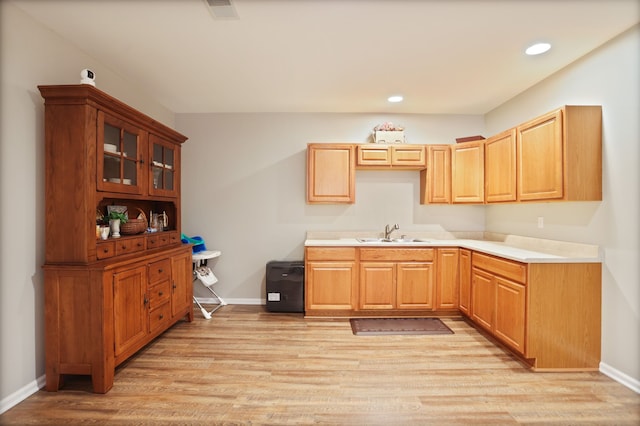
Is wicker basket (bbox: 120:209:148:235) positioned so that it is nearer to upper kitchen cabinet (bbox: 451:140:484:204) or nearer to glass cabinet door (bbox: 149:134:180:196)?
glass cabinet door (bbox: 149:134:180:196)

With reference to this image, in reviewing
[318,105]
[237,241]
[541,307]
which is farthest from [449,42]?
[237,241]

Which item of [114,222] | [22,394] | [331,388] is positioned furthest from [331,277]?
[22,394]

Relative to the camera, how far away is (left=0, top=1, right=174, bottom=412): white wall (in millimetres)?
1958

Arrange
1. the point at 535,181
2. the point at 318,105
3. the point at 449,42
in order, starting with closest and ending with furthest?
the point at 449,42, the point at 535,181, the point at 318,105

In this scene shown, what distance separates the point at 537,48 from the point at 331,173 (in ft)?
7.58

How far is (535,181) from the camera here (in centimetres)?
279

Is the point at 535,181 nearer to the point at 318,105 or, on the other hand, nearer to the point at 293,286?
the point at 318,105

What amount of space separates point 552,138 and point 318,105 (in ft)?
8.20

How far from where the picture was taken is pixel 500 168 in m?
3.37

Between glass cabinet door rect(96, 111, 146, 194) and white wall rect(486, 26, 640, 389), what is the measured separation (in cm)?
392

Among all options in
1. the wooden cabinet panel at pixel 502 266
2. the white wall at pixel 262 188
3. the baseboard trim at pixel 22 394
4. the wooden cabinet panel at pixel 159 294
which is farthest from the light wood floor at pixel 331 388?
the white wall at pixel 262 188

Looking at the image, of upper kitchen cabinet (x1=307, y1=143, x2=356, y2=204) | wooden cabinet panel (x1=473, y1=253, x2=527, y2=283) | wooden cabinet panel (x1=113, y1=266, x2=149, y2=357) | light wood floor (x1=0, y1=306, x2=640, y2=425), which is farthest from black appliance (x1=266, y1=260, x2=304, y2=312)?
wooden cabinet panel (x1=473, y1=253, x2=527, y2=283)

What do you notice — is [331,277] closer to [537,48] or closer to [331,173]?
[331,173]

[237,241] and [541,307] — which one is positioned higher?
[237,241]
